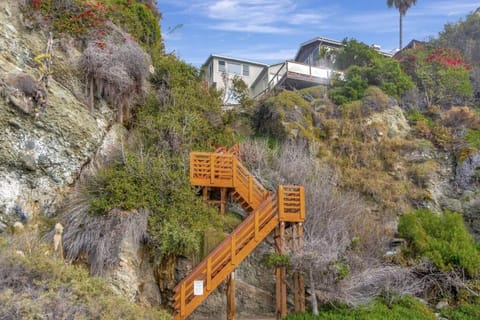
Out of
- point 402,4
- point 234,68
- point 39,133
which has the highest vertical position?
point 402,4

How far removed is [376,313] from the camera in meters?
10.1

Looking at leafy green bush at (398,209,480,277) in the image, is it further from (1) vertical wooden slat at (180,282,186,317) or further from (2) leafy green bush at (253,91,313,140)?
(1) vertical wooden slat at (180,282,186,317)

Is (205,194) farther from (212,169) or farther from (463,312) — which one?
(463,312)

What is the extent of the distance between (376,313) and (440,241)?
397cm

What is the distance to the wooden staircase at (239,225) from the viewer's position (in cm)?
991

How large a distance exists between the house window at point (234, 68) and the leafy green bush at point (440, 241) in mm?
19207

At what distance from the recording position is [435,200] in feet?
55.7

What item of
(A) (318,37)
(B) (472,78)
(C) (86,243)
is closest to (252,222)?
(C) (86,243)

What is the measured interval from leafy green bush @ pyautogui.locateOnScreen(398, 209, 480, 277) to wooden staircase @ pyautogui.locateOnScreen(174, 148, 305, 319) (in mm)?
4422

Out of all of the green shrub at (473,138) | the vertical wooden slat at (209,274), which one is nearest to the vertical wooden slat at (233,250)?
the vertical wooden slat at (209,274)

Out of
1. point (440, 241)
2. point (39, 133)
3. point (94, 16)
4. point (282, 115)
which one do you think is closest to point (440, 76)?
point (282, 115)

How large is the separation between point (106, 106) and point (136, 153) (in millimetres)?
2432

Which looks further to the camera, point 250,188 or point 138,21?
point 138,21

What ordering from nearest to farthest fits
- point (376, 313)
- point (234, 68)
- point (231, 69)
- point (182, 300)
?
1. point (182, 300)
2. point (376, 313)
3. point (231, 69)
4. point (234, 68)
